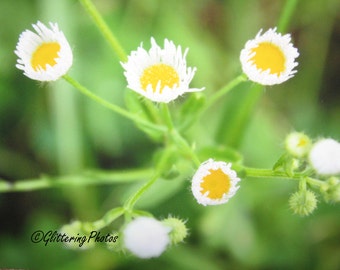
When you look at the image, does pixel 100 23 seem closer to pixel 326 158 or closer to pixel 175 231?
pixel 175 231

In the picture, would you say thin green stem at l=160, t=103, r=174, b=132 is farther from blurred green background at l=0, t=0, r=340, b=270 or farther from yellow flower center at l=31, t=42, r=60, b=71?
→ blurred green background at l=0, t=0, r=340, b=270

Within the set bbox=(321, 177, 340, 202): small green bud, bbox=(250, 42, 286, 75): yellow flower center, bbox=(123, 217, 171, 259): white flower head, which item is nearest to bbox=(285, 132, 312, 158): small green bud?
bbox=(321, 177, 340, 202): small green bud

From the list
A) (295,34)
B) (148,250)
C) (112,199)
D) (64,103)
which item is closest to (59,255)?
(112,199)

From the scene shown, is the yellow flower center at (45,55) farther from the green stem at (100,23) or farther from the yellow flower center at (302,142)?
the yellow flower center at (302,142)

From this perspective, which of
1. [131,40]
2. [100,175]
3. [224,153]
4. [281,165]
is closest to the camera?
[281,165]

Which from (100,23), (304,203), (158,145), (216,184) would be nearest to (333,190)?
(304,203)

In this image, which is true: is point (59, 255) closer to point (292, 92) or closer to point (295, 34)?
point (292, 92)

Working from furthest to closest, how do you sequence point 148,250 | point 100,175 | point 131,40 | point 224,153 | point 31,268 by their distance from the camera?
point 131,40 < point 31,268 < point 100,175 < point 224,153 < point 148,250
